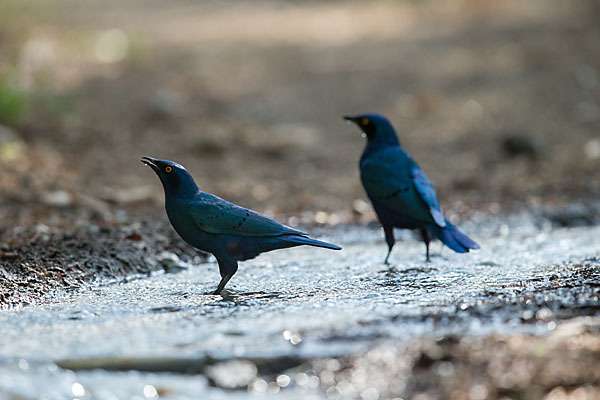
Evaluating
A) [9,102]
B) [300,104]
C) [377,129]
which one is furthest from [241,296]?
[300,104]

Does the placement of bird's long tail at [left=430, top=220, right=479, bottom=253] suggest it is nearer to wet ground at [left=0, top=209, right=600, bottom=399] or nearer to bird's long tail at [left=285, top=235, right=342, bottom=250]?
wet ground at [left=0, top=209, right=600, bottom=399]

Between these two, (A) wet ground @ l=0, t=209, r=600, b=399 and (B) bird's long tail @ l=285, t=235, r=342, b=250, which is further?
(B) bird's long tail @ l=285, t=235, r=342, b=250

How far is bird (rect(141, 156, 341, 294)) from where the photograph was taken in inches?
198

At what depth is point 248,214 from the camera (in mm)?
5160

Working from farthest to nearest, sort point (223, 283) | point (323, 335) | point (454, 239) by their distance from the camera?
point (454, 239)
point (223, 283)
point (323, 335)

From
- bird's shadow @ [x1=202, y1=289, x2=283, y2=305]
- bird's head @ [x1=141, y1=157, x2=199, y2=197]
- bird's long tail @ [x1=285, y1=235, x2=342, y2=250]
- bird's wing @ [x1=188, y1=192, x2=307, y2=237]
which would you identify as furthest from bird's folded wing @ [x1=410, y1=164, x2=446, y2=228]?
bird's head @ [x1=141, y1=157, x2=199, y2=197]

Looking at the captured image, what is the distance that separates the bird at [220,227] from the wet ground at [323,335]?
23 centimetres

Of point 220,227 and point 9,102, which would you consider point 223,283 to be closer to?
point 220,227

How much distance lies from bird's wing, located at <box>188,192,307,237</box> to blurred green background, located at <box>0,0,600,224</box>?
8.16 feet

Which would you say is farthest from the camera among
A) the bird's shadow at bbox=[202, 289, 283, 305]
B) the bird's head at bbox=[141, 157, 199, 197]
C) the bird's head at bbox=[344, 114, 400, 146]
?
the bird's head at bbox=[344, 114, 400, 146]

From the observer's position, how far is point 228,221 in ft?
16.7

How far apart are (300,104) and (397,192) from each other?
6.60 m

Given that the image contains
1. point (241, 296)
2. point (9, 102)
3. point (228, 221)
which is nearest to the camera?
point (241, 296)

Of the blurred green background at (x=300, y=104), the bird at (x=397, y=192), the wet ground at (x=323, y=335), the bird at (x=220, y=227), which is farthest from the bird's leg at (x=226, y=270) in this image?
the blurred green background at (x=300, y=104)
